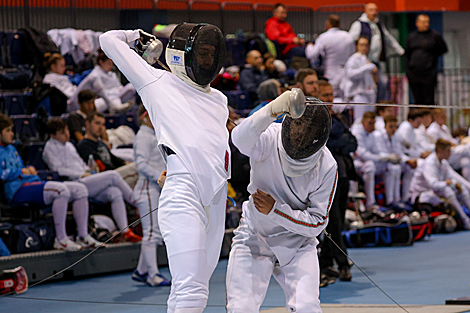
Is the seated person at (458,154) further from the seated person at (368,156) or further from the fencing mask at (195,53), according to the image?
the fencing mask at (195,53)

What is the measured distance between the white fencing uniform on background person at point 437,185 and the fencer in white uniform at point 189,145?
19.7 feet

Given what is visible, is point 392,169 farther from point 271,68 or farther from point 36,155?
point 36,155

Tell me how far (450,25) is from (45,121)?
992 cm

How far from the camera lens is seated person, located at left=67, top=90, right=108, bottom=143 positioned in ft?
22.6

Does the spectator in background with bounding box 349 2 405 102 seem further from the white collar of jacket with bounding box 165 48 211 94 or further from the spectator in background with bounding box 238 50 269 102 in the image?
the white collar of jacket with bounding box 165 48 211 94

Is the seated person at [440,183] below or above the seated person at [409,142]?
below

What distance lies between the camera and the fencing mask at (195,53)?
9.82 feet

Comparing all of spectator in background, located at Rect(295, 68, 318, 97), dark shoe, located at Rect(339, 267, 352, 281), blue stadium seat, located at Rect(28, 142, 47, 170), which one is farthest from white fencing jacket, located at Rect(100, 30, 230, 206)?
blue stadium seat, located at Rect(28, 142, 47, 170)

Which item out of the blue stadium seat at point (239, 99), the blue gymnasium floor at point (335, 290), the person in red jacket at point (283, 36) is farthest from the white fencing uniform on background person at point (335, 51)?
the blue gymnasium floor at point (335, 290)

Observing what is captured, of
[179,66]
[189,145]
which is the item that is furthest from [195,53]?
[189,145]

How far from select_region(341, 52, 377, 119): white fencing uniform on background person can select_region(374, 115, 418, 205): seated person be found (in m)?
0.93

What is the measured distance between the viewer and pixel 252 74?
9227 millimetres

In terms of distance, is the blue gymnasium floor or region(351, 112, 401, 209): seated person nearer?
the blue gymnasium floor

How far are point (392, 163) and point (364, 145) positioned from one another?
49 cm
